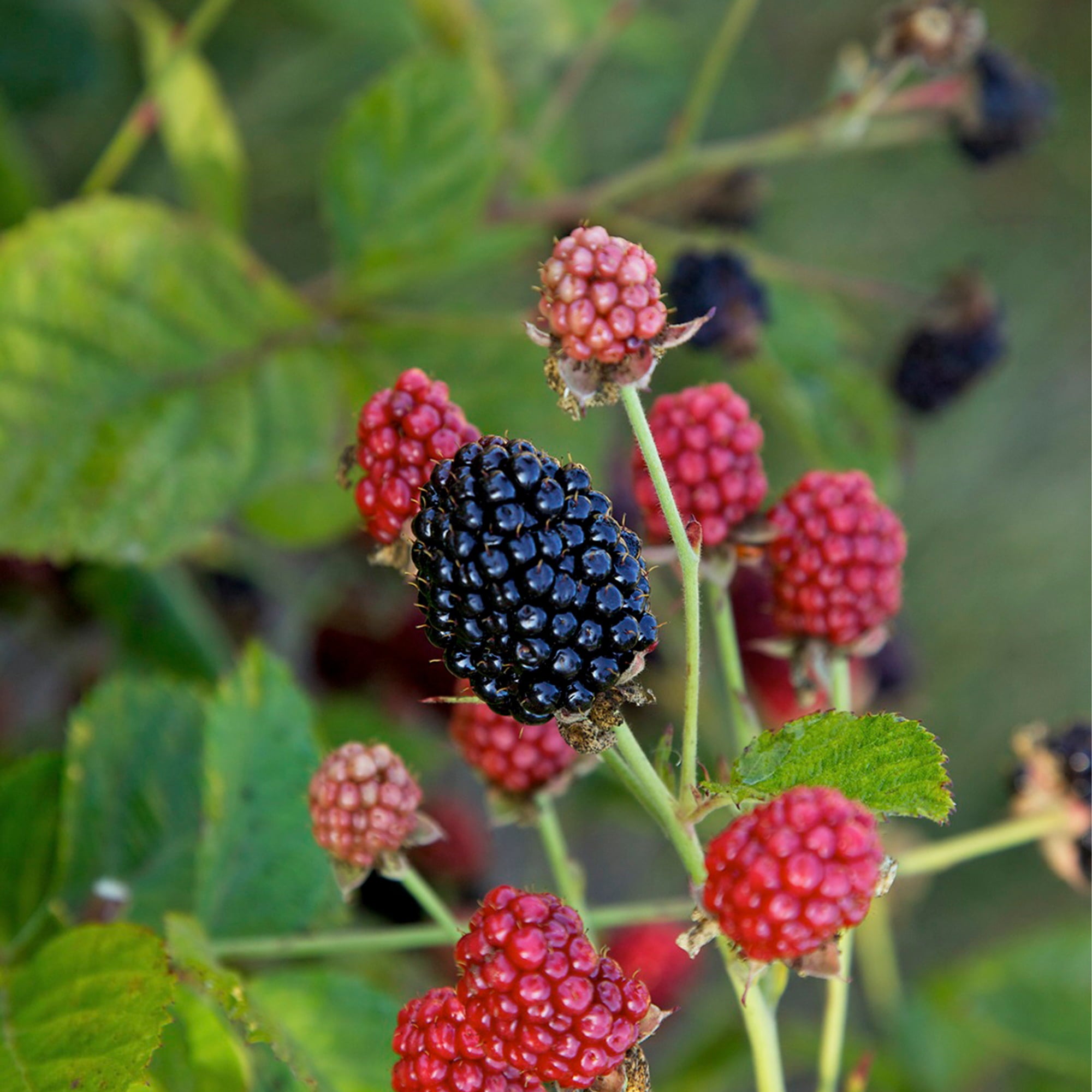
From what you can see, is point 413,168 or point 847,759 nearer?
point 847,759

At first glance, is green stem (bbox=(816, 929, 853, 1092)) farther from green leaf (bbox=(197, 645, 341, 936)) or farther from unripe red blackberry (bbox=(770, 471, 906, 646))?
green leaf (bbox=(197, 645, 341, 936))

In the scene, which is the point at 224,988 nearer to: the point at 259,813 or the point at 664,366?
the point at 259,813

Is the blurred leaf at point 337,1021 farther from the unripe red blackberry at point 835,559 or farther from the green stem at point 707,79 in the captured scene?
the green stem at point 707,79

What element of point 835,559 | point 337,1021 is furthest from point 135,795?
point 835,559

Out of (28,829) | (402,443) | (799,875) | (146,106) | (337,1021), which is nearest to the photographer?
(799,875)

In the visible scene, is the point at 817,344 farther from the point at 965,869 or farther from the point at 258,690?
the point at 965,869

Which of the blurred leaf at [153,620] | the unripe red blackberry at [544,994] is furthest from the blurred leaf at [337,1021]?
the blurred leaf at [153,620]

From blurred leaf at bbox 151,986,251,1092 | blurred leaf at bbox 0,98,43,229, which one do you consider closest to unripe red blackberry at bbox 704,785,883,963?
blurred leaf at bbox 151,986,251,1092
